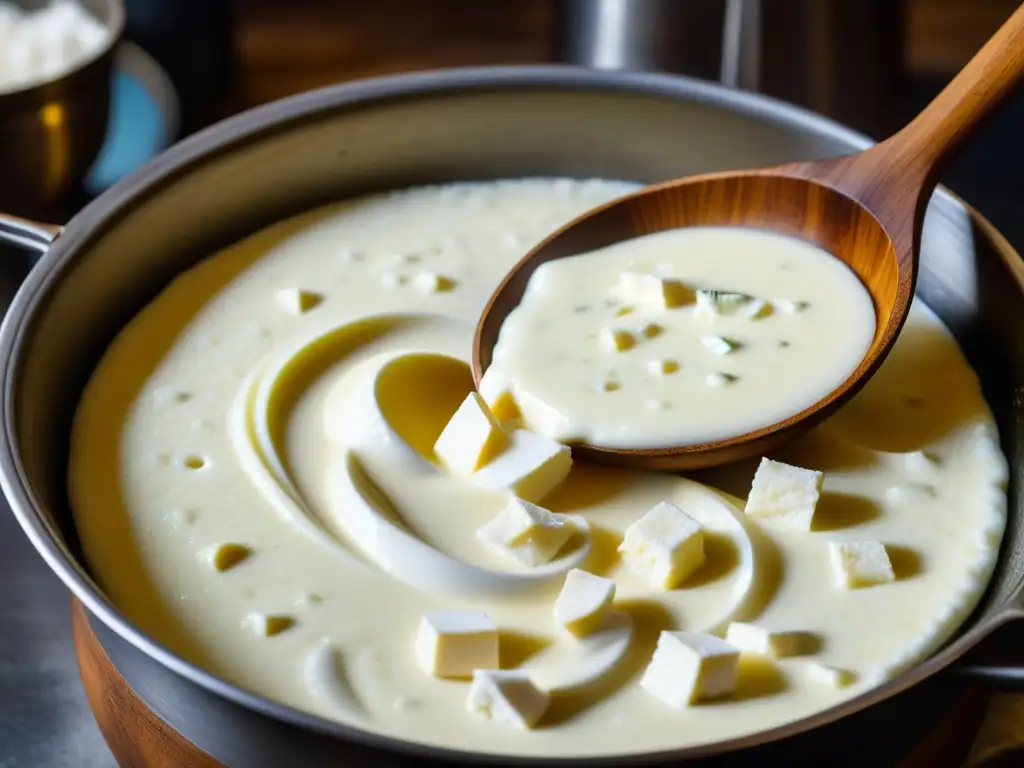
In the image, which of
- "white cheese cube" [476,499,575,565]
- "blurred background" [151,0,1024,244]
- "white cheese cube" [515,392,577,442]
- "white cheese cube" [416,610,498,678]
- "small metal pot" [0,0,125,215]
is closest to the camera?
"white cheese cube" [416,610,498,678]

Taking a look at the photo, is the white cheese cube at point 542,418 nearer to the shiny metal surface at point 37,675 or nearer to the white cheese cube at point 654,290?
the white cheese cube at point 654,290

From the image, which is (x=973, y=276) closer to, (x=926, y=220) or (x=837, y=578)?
(x=926, y=220)

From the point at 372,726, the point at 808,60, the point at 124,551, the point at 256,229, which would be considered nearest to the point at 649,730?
the point at 372,726

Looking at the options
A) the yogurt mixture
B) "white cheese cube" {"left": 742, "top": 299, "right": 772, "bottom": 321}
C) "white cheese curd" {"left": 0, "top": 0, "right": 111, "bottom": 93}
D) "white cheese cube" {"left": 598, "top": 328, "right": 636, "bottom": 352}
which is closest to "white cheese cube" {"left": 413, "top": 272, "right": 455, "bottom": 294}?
the yogurt mixture

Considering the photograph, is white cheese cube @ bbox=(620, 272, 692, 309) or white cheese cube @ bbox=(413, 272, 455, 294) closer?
white cheese cube @ bbox=(620, 272, 692, 309)

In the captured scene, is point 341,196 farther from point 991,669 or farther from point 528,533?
point 991,669

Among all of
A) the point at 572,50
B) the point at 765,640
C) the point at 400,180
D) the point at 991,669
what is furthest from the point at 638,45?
the point at 991,669

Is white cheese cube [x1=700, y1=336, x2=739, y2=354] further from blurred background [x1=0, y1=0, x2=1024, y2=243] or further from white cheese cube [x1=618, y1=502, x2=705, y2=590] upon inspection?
blurred background [x1=0, y1=0, x2=1024, y2=243]

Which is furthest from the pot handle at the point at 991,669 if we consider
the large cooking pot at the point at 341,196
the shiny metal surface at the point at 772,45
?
the shiny metal surface at the point at 772,45
